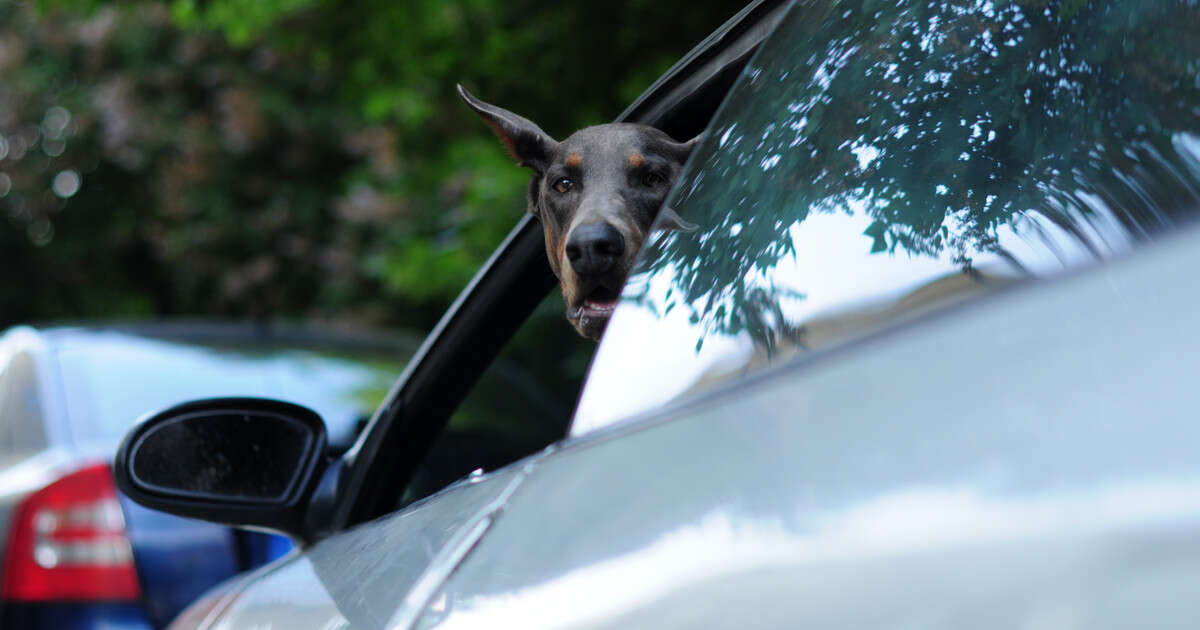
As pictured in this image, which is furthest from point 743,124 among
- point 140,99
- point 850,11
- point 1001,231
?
point 140,99

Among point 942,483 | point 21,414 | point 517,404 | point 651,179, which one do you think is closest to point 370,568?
point 651,179

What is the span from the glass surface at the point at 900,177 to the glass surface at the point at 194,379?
3383mm

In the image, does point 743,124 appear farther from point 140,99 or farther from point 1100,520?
point 140,99

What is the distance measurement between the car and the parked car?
8.75ft

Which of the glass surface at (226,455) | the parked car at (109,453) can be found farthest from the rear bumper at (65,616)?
the glass surface at (226,455)

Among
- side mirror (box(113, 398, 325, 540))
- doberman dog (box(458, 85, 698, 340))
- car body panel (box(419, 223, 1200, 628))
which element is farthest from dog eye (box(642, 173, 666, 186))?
car body panel (box(419, 223, 1200, 628))

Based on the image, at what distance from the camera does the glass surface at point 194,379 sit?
15.0ft

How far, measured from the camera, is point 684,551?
0.93m

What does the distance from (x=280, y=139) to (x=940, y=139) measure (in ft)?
42.9

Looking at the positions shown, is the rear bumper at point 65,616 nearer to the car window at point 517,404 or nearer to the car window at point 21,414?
the car window at point 21,414

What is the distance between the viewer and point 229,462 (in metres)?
2.30

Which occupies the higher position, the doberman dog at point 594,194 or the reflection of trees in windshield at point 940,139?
the doberman dog at point 594,194

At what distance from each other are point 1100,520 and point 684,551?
334 millimetres

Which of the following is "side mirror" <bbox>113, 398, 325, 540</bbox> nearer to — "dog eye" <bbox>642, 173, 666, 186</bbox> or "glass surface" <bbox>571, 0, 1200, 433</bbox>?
"dog eye" <bbox>642, 173, 666, 186</bbox>
